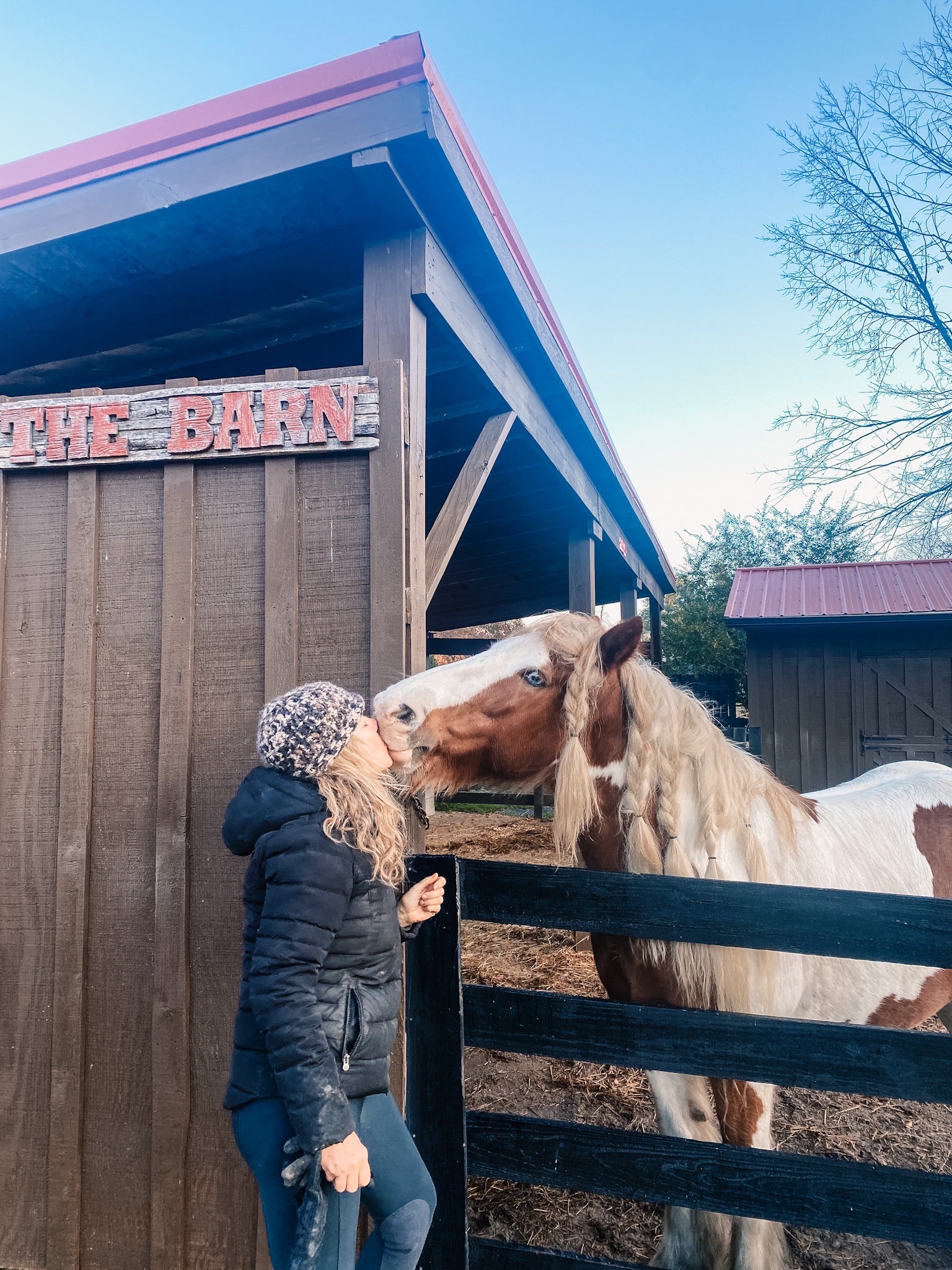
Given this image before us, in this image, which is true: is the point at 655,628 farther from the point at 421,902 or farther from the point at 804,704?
the point at 421,902

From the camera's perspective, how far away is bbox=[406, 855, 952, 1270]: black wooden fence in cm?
143

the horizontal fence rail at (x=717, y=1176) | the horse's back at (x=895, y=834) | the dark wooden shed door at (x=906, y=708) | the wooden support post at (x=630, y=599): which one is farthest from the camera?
the wooden support post at (x=630, y=599)

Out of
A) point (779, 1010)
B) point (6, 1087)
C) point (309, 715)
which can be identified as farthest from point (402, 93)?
point (6, 1087)

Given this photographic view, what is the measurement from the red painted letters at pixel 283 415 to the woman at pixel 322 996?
3.23ft

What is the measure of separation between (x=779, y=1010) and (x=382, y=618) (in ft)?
5.34

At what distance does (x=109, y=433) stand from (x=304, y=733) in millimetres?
1442

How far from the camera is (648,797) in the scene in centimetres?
192

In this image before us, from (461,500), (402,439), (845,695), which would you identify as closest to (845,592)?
(845,695)

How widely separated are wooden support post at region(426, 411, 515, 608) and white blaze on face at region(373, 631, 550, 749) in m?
0.31

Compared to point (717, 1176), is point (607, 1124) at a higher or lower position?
lower

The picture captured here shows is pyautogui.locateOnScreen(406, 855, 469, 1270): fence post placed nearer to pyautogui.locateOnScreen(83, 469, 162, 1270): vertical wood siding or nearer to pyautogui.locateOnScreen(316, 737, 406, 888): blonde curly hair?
pyautogui.locateOnScreen(316, 737, 406, 888): blonde curly hair

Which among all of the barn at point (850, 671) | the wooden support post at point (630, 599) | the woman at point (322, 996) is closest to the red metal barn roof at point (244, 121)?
the woman at point (322, 996)

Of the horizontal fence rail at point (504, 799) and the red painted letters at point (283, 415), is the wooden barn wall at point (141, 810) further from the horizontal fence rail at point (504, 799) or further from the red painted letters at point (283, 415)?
the horizontal fence rail at point (504, 799)

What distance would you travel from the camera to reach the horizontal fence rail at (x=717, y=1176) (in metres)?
1.42
